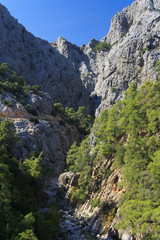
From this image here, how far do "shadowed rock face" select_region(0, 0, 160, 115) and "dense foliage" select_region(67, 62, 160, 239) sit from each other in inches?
1304

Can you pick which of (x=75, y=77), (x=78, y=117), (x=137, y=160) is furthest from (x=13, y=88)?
(x=137, y=160)

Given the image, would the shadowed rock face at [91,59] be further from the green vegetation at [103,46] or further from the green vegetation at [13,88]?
the green vegetation at [13,88]

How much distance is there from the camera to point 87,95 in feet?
332

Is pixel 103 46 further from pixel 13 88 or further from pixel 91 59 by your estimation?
pixel 13 88

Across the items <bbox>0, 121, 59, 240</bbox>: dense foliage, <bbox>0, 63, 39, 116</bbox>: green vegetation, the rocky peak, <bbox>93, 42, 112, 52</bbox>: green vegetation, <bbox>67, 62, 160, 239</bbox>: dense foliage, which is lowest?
<bbox>0, 121, 59, 240</bbox>: dense foliage

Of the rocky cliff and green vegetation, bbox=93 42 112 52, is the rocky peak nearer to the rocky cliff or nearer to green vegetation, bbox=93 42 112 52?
the rocky cliff

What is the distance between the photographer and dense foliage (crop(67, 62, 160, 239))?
18031 mm

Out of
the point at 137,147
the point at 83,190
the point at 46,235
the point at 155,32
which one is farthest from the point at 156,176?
the point at 155,32

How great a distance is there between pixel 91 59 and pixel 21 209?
112668 millimetres

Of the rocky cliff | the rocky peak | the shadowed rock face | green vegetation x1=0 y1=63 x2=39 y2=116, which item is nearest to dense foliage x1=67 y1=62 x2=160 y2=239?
the rocky cliff

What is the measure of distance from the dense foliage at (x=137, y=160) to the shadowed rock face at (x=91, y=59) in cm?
3313

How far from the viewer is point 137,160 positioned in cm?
2448

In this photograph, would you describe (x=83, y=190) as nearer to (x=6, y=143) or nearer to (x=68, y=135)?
(x=6, y=143)

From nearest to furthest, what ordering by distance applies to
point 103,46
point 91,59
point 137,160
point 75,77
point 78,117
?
point 137,160, point 78,117, point 75,77, point 103,46, point 91,59
